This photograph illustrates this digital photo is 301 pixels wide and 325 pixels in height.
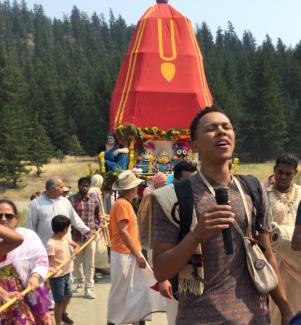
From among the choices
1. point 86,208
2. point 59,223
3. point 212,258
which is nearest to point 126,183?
point 59,223

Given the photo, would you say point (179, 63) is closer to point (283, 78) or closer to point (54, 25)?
point (283, 78)

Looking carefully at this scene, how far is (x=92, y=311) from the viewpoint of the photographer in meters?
6.96

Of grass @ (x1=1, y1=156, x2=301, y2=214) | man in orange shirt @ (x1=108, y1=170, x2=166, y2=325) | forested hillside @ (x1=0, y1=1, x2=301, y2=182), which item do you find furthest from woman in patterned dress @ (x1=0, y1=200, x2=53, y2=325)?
forested hillside @ (x1=0, y1=1, x2=301, y2=182)

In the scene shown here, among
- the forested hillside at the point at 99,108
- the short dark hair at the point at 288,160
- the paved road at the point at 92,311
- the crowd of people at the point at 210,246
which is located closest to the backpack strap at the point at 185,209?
the crowd of people at the point at 210,246

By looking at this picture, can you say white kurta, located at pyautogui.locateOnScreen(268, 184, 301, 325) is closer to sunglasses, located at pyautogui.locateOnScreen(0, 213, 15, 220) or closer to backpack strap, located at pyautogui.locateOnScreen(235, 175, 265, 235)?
backpack strap, located at pyautogui.locateOnScreen(235, 175, 265, 235)

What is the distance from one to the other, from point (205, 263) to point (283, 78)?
3113 inches

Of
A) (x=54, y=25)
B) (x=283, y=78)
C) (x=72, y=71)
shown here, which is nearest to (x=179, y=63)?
(x=283, y=78)

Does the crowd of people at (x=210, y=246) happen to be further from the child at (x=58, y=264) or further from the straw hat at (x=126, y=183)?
the child at (x=58, y=264)

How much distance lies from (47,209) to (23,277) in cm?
277

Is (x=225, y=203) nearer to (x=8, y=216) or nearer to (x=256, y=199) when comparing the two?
(x=256, y=199)

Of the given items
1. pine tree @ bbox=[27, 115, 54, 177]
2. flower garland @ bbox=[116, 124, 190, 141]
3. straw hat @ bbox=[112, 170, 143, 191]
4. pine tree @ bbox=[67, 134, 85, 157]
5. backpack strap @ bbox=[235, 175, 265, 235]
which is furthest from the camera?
pine tree @ bbox=[67, 134, 85, 157]

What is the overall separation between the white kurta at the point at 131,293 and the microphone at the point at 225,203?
354 cm

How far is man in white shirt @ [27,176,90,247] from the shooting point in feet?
21.8

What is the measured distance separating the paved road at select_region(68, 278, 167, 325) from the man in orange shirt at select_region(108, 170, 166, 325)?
620mm
